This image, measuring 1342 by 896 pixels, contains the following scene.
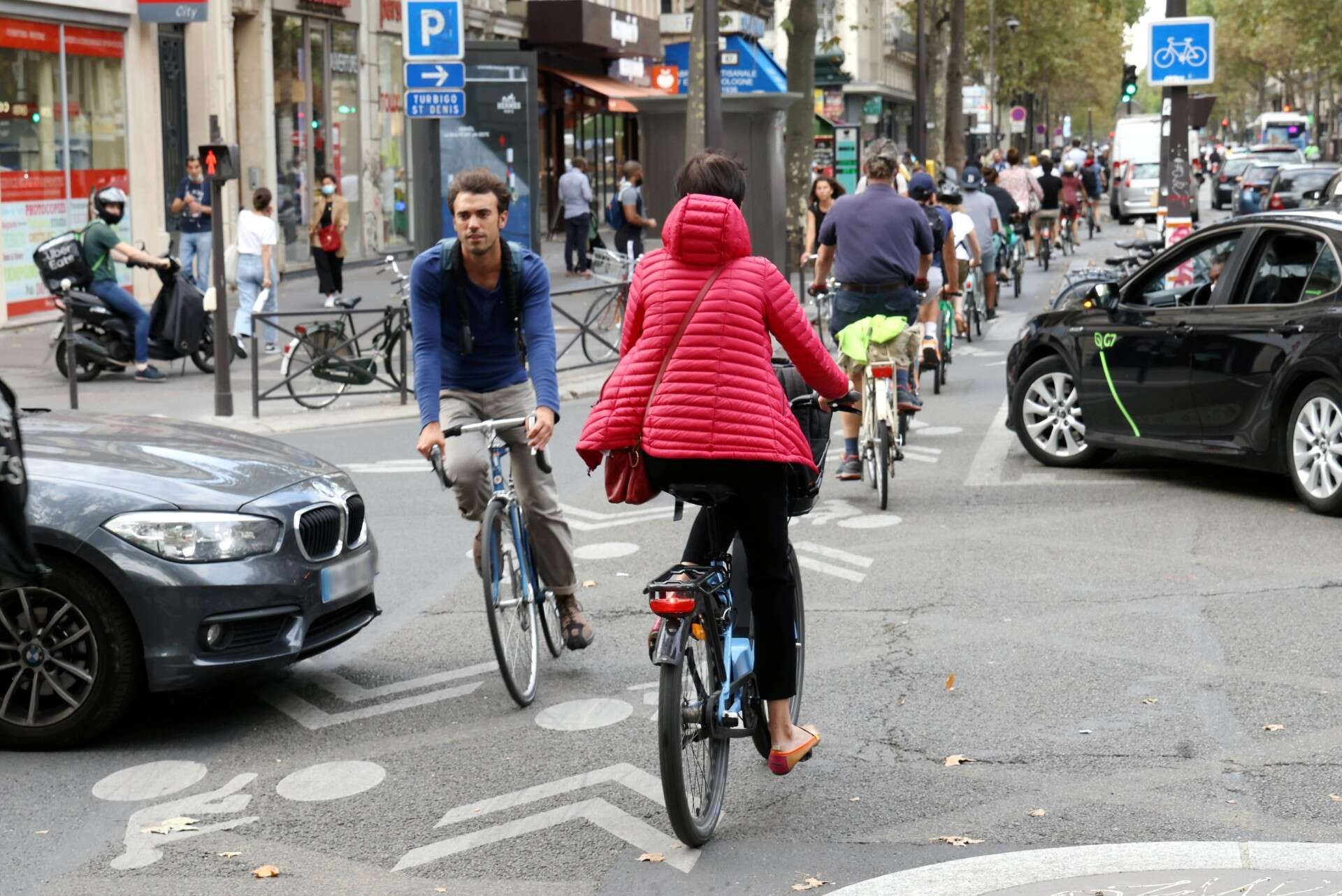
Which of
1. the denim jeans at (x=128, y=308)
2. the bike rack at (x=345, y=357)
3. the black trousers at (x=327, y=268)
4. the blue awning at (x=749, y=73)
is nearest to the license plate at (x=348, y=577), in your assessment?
the bike rack at (x=345, y=357)

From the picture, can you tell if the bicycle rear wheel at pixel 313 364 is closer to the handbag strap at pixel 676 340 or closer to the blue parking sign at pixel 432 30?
the blue parking sign at pixel 432 30

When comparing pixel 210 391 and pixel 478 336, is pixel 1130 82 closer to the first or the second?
pixel 210 391

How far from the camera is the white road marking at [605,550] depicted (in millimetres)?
9188

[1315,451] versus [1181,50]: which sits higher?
[1181,50]

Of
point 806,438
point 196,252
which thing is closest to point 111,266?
point 196,252

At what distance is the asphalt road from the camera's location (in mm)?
4871

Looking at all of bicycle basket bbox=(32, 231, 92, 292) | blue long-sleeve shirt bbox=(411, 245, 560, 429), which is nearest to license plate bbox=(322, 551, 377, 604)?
blue long-sleeve shirt bbox=(411, 245, 560, 429)

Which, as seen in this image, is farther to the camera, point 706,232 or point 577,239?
point 577,239

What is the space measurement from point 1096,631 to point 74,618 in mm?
3803

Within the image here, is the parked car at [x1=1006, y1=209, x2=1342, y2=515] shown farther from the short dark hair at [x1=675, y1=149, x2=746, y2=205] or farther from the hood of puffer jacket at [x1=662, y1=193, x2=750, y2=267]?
the hood of puffer jacket at [x1=662, y1=193, x2=750, y2=267]

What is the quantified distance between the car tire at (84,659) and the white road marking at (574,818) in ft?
4.30

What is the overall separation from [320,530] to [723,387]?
80.5 inches

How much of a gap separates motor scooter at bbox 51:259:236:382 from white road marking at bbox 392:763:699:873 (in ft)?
40.5

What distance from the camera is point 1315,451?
31.7ft
